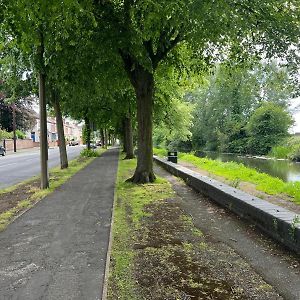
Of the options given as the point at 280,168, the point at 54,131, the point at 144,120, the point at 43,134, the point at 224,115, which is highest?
the point at 224,115

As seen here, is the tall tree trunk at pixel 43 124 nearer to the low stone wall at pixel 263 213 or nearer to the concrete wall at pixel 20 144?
the low stone wall at pixel 263 213

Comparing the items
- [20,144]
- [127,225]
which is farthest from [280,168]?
[20,144]

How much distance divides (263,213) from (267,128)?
153ft

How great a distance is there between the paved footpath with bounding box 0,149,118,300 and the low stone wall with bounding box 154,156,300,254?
101 inches

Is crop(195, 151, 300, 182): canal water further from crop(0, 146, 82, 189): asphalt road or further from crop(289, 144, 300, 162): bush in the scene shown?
crop(0, 146, 82, 189): asphalt road

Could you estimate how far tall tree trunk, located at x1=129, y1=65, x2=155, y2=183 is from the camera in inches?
537

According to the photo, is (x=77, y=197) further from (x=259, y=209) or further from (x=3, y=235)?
(x=259, y=209)

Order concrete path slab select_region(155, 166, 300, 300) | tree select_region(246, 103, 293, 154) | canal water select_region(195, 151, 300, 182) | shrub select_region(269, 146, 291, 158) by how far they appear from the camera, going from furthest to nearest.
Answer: tree select_region(246, 103, 293, 154)
shrub select_region(269, 146, 291, 158)
canal water select_region(195, 151, 300, 182)
concrete path slab select_region(155, 166, 300, 300)

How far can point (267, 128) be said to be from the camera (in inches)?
2024

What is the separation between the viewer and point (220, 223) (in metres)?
7.70

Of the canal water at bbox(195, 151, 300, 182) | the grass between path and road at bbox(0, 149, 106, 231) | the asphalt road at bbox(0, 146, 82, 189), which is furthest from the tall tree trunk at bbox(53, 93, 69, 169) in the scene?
the canal water at bbox(195, 151, 300, 182)

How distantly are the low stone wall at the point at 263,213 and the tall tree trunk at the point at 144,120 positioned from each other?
3.24 metres

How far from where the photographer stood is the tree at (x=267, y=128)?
5025 cm

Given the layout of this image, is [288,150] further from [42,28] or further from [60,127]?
[42,28]
